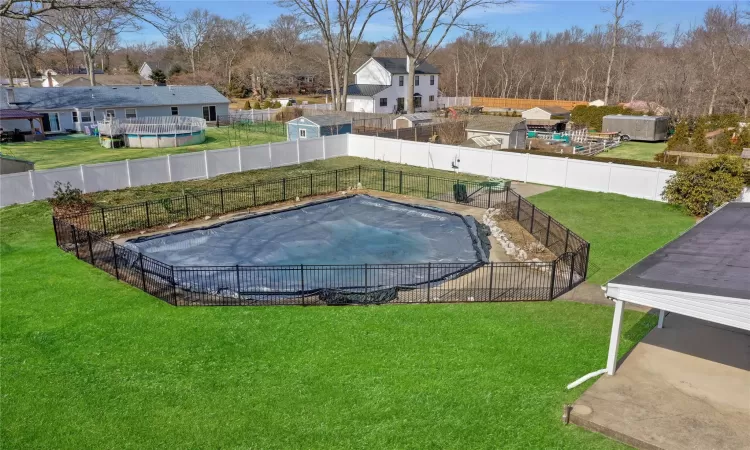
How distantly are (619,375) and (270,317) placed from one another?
7.74m

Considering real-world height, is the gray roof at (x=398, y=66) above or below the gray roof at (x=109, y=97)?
above

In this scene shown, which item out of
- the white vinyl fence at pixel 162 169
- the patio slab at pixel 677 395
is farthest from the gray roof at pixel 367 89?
the patio slab at pixel 677 395

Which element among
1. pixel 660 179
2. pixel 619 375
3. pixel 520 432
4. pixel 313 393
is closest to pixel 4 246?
pixel 313 393

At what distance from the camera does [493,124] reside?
3816 centimetres

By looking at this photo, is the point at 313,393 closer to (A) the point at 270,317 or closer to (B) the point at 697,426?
(A) the point at 270,317

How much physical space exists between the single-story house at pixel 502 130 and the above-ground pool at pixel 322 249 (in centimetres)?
1586

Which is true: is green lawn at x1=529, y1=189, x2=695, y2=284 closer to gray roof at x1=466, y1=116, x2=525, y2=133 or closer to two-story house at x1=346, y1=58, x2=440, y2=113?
gray roof at x1=466, y1=116, x2=525, y2=133

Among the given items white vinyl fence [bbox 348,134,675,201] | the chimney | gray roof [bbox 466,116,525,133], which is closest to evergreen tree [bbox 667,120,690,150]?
gray roof [bbox 466,116,525,133]

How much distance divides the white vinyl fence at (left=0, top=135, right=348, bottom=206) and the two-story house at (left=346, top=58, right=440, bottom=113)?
29739mm

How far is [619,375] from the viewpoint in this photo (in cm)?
988

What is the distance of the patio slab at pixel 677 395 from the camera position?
820 cm

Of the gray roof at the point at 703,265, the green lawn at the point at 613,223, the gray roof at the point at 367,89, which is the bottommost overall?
the green lawn at the point at 613,223

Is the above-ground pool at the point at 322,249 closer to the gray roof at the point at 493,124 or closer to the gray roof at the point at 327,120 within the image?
the gray roof at the point at 327,120

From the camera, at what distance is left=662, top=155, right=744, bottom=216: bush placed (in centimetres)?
2109
